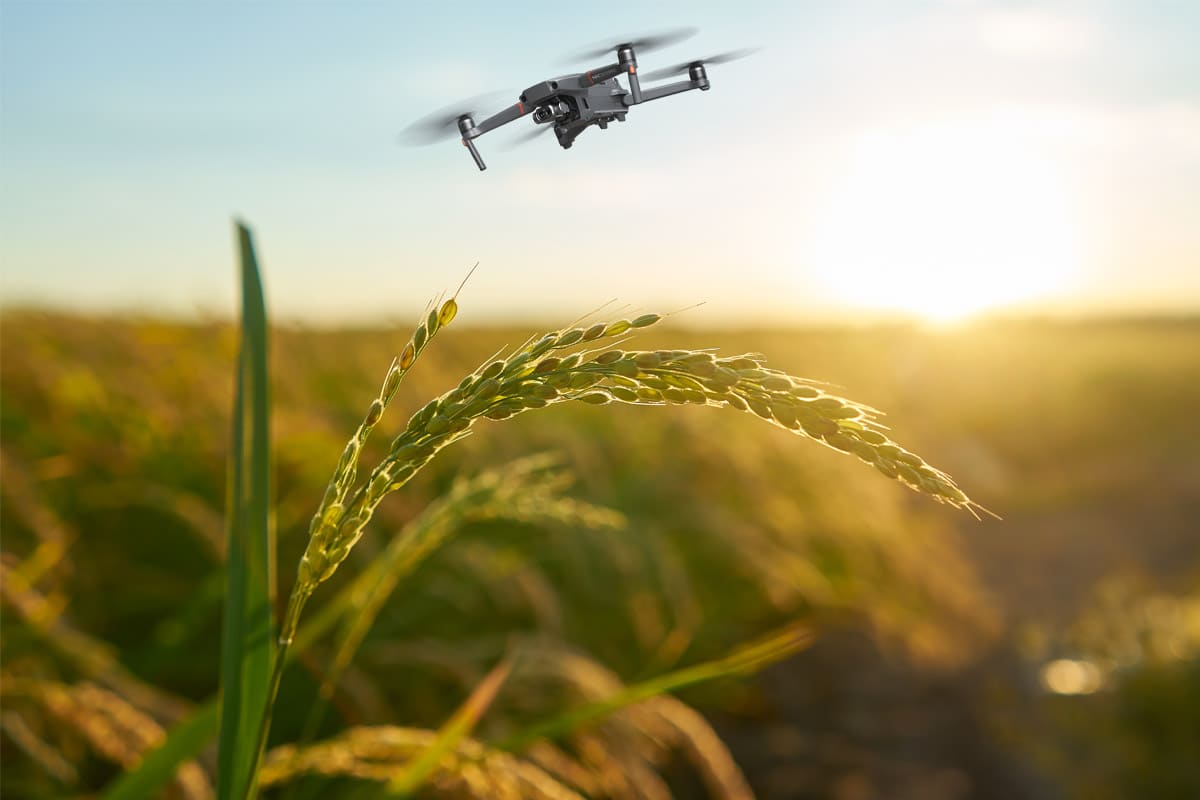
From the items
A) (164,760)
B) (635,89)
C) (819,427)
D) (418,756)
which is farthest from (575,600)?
(819,427)

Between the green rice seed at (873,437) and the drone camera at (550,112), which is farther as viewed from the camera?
the drone camera at (550,112)

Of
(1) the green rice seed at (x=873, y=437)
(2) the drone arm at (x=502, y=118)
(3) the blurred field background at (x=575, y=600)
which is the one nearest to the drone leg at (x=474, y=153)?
(2) the drone arm at (x=502, y=118)

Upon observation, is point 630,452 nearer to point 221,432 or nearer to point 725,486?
point 725,486

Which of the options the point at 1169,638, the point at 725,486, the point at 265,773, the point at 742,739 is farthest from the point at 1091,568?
the point at 265,773

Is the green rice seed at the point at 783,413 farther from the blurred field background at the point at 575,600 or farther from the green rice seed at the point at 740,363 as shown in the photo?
the blurred field background at the point at 575,600

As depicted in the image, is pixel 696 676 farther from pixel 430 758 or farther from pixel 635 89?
pixel 635 89

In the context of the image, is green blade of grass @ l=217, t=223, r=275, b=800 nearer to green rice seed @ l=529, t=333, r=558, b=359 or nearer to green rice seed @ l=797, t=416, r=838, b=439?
green rice seed @ l=529, t=333, r=558, b=359
